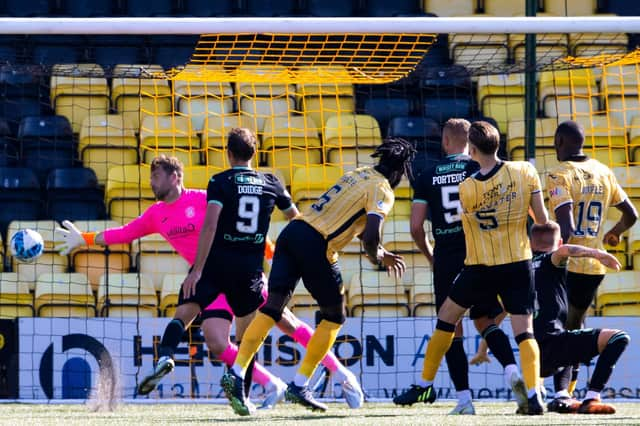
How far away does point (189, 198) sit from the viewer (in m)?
8.50

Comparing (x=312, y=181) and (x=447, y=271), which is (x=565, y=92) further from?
(x=447, y=271)

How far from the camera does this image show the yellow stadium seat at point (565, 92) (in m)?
12.5

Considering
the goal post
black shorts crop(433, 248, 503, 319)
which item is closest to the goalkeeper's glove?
the goal post

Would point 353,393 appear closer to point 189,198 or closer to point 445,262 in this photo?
point 445,262

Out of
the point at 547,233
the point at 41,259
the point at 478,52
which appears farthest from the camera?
the point at 478,52

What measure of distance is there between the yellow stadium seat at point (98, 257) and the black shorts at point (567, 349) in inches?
187

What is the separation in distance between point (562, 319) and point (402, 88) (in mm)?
5455

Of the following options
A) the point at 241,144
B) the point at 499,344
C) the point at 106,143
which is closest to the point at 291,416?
the point at 499,344

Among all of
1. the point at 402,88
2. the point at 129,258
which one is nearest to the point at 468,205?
the point at 129,258

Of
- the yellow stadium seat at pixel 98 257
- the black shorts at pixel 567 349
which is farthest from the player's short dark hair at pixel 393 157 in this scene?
the yellow stadium seat at pixel 98 257

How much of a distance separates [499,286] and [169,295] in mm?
4108

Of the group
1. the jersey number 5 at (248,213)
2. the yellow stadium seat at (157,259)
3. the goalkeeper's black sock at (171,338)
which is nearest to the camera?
the goalkeeper's black sock at (171,338)

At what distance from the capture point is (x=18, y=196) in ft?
39.8

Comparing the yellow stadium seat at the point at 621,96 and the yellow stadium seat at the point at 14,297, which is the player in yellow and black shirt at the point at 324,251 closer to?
the yellow stadium seat at the point at 14,297
